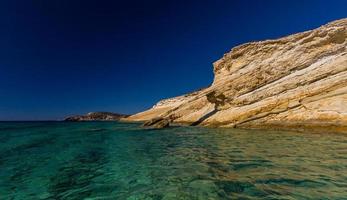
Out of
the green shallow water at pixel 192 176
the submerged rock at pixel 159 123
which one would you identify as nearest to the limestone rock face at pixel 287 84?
the submerged rock at pixel 159 123

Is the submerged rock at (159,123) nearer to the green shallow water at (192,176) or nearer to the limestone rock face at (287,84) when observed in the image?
the limestone rock face at (287,84)

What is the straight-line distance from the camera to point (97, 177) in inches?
379

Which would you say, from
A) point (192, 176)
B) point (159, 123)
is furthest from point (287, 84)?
point (192, 176)

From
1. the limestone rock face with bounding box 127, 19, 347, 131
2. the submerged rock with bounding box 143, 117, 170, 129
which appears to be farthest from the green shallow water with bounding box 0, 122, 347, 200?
the submerged rock with bounding box 143, 117, 170, 129

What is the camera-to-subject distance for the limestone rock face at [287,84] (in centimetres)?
2055

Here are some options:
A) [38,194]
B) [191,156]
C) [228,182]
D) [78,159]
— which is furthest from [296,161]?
[78,159]

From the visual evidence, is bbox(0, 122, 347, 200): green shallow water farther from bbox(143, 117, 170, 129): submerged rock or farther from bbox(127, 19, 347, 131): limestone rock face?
bbox(143, 117, 170, 129): submerged rock

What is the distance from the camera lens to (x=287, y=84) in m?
25.1

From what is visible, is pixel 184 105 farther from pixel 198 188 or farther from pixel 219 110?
pixel 198 188

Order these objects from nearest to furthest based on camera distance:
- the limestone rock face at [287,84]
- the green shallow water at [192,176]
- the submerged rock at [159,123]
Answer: the green shallow water at [192,176], the limestone rock face at [287,84], the submerged rock at [159,123]

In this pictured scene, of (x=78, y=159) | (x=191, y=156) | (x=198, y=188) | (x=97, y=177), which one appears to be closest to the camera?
(x=198, y=188)

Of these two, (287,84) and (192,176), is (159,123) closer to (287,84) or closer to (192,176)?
(287,84)

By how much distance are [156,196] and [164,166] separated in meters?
3.79

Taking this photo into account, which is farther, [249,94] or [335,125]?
[249,94]
